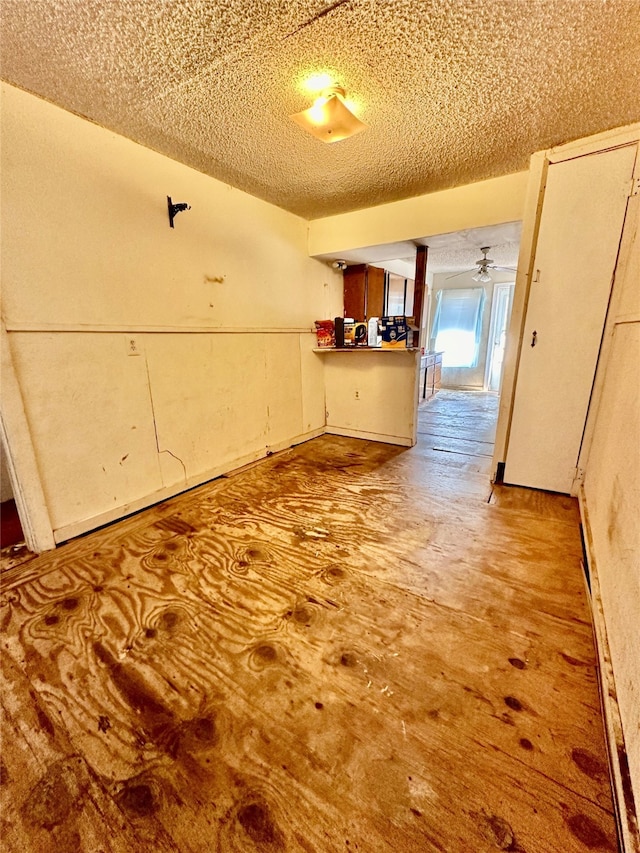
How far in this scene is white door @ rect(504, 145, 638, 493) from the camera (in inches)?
80.2

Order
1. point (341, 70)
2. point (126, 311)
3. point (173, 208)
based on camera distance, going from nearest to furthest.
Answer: point (341, 70), point (126, 311), point (173, 208)

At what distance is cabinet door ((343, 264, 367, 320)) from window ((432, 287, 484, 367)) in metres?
3.39

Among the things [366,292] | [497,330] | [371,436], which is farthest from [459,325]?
[371,436]

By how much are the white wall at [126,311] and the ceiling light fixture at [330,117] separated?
1125mm

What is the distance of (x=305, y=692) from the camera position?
111 cm

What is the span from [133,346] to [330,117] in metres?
1.68

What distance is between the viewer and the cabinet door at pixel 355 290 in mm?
4059

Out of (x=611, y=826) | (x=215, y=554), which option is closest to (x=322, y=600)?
(x=215, y=554)

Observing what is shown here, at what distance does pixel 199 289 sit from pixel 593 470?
9.50 ft

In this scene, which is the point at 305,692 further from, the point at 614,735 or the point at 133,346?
the point at 133,346

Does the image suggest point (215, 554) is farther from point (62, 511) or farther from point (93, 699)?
point (62, 511)

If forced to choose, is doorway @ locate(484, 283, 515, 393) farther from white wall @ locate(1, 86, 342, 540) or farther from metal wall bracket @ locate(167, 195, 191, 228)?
metal wall bracket @ locate(167, 195, 191, 228)

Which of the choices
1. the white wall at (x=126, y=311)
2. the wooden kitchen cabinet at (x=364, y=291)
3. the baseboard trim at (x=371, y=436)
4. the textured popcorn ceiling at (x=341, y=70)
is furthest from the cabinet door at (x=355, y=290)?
the textured popcorn ceiling at (x=341, y=70)

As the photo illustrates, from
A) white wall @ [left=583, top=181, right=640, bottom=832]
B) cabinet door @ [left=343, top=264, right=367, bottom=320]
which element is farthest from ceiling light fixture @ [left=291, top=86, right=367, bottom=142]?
cabinet door @ [left=343, top=264, right=367, bottom=320]
